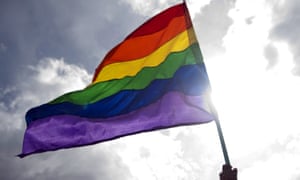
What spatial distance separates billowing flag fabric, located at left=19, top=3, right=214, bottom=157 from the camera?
42.2ft

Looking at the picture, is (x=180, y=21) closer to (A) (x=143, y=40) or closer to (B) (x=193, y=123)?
(A) (x=143, y=40)

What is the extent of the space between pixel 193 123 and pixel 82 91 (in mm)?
5390

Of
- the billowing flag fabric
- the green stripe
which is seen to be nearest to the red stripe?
the billowing flag fabric

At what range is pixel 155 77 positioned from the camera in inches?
567

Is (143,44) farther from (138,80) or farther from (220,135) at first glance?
(220,135)

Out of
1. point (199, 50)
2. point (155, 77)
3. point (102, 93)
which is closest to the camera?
point (199, 50)

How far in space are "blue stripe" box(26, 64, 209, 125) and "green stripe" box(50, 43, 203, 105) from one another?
206mm

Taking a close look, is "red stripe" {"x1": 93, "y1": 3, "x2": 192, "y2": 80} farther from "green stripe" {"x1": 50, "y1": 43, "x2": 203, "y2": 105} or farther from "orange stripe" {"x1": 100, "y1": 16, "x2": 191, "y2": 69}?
"green stripe" {"x1": 50, "y1": 43, "x2": 203, "y2": 105}

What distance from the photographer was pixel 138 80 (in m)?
15.0

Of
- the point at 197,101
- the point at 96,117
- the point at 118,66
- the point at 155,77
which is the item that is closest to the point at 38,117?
the point at 96,117

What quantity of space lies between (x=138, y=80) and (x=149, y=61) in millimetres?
946

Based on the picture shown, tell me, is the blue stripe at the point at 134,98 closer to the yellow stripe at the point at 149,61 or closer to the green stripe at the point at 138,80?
the green stripe at the point at 138,80

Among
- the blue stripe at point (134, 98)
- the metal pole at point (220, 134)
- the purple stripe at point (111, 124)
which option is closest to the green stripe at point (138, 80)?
the blue stripe at point (134, 98)

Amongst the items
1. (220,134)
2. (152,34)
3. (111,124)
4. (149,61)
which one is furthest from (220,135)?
(152,34)
